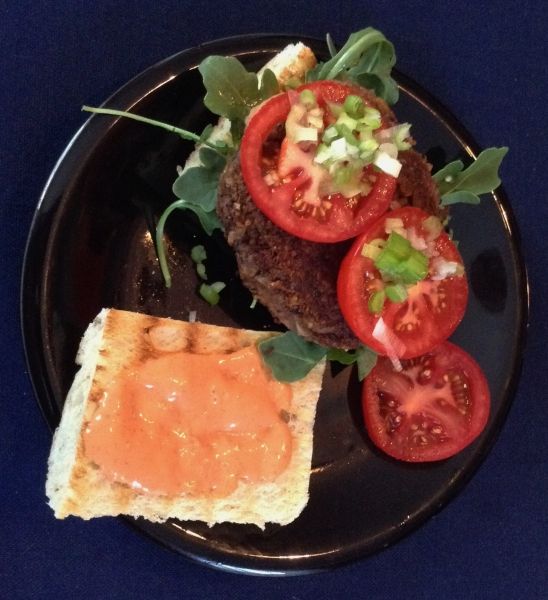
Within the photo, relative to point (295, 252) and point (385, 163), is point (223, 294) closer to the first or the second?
point (295, 252)

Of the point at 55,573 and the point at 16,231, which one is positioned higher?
the point at 16,231

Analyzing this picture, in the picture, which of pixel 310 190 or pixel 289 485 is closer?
pixel 310 190

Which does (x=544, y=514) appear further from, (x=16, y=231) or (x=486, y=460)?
(x=16, y=231)

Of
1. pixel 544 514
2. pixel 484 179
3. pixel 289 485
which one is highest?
pixel 484 179

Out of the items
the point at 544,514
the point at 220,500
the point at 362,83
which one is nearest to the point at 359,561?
the point at 220,500

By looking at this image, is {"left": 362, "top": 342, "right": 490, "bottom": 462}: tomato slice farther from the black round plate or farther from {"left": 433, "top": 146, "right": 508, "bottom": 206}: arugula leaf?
{"left": 433, "top": 146, "right": 508, "bottom": 206}: arugula leaf

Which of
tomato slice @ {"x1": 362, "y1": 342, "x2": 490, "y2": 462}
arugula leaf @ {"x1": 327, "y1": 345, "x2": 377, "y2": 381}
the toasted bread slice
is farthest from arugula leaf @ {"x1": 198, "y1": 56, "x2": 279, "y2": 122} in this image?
tomato slice @ {"x1": 362, "y1": 342, "x2": 490, "y2": 462}
